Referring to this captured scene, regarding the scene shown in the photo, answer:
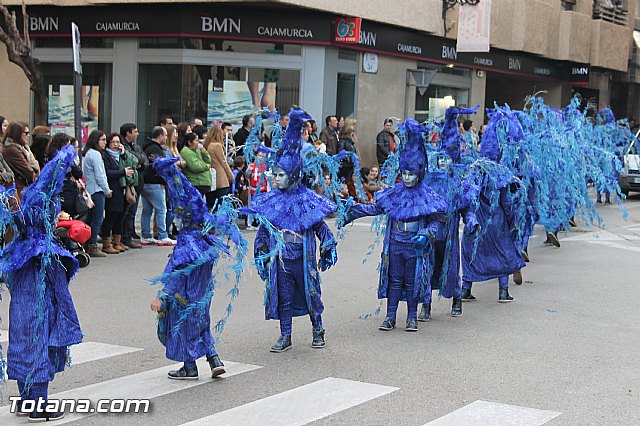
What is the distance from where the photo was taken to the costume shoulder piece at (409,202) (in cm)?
941

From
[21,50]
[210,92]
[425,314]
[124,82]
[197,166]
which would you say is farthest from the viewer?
[124,82]

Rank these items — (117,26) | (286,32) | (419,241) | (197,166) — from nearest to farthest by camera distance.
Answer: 1. (419,241)
2. (197,166)
3. (286,32)
4. (117,26)

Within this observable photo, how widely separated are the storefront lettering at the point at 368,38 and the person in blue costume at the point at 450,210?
47.1 ft

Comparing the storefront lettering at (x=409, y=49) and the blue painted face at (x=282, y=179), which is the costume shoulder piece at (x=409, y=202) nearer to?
the blue painted face at (x=282, y=179)

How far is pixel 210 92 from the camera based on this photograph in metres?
23.0

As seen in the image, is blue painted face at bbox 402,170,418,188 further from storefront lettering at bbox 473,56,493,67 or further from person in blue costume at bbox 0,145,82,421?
storefront lettering at bbox 473,56,493,67

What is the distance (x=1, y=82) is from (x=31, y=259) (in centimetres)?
1975

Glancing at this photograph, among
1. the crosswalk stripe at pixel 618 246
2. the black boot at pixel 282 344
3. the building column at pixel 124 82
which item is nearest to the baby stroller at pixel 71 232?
the black boot at pixel 282 344

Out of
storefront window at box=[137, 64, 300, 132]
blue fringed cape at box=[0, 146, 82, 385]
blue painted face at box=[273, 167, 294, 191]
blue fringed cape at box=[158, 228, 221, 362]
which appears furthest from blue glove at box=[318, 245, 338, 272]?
storefront window at box=[137, 64, 300, 132]

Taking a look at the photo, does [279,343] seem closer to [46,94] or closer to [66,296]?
[66,296]

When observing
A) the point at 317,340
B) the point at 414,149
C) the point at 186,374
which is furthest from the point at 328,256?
the point at 186,374

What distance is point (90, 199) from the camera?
12.9 meters

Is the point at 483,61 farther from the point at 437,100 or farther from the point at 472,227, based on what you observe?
the point at 472,227

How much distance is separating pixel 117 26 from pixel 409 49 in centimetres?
790
